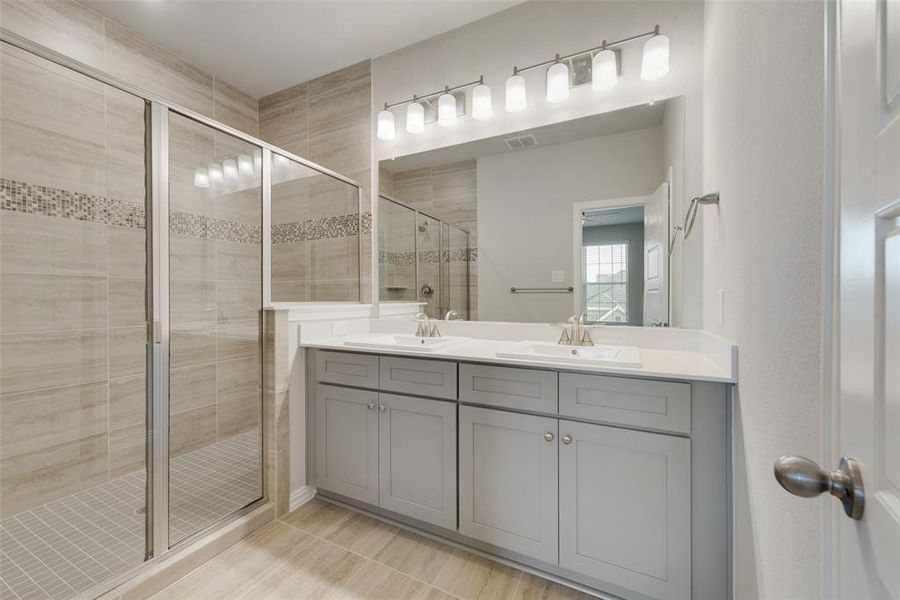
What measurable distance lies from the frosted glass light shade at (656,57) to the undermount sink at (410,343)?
1554 millimetres

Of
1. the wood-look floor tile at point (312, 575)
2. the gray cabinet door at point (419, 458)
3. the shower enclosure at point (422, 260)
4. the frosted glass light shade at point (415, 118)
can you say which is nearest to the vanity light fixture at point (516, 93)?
the frosted glass light shade at point (415, 118)

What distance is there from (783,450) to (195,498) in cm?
217

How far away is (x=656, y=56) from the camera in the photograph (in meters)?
1.67

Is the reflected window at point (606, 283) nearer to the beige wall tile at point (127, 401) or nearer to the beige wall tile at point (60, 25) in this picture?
the beige wall tile at point (127, 401)

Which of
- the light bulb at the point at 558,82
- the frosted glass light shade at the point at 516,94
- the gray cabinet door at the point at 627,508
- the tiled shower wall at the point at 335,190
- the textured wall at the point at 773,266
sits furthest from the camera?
the tiled shower wall at the point at 335,190

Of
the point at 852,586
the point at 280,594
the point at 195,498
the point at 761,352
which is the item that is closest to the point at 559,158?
the point at 761,352

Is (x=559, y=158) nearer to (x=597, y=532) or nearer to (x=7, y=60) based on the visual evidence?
(x=597, y=532)

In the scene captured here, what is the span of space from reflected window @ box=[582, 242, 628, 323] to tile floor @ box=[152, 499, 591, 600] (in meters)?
1.16

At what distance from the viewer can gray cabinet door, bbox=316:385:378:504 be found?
1.81 m

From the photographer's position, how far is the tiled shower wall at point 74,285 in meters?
1.46

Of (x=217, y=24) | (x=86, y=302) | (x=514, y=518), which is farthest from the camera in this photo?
(x=217, y=24)

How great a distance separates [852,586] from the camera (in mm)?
445

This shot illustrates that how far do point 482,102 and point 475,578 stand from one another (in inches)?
90.5

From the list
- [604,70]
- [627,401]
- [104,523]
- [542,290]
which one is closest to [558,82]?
[604,70]
